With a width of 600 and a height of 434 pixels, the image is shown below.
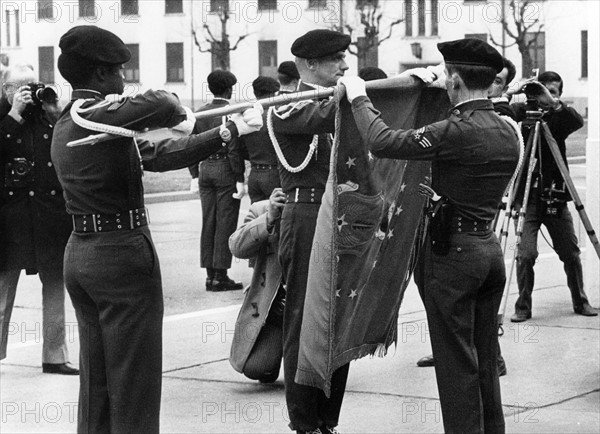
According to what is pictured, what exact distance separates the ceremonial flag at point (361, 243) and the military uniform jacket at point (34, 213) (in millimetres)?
2763

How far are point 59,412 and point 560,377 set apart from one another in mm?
3077

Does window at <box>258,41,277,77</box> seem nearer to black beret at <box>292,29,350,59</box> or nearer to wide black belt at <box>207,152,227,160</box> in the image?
wide black belt at <box>207,152,227,160</box>

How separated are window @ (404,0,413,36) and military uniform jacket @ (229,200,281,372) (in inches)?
1799

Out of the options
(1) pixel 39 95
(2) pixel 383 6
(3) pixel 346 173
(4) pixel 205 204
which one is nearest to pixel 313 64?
(3) pixel 346 173

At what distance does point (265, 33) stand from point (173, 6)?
4257 millimetres

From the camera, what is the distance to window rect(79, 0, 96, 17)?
49.6 m

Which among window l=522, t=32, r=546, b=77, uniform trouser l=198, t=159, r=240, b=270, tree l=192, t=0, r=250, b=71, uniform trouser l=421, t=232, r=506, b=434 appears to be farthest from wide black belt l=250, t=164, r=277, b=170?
window l=522, t=32, r=546, b=77

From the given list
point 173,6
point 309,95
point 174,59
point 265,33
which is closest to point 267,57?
point 265,33

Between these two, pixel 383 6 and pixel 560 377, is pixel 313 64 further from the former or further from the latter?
pixel 383 6

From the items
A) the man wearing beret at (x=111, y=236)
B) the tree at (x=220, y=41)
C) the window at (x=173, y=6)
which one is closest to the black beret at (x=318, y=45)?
the man wearing beret at (x=111, y=236)

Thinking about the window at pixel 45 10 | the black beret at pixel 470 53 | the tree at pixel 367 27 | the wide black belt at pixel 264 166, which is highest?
the window at pixel 45 10

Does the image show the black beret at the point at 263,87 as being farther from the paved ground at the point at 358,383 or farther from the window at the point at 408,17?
the window at the point at 408,17

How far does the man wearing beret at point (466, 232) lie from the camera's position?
18.0ft

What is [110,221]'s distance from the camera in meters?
5.42
